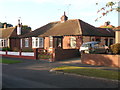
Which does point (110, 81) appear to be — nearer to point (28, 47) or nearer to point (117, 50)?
point (117, 50)

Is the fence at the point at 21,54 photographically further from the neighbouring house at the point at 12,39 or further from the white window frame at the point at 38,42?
the neighbouring house at the point at 12,39

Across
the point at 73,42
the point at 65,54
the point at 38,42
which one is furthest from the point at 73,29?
the point at 65,54

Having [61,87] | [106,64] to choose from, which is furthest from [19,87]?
[106,64]

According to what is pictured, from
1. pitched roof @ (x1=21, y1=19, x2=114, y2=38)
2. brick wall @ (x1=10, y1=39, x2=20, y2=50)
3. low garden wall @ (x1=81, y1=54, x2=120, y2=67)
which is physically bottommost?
low garden wall @ (x1=81, y1=54, x2=120, y2=67)

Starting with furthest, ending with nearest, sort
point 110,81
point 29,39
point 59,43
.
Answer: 1. point 29,39
2. point 59,43
3. point 110,81

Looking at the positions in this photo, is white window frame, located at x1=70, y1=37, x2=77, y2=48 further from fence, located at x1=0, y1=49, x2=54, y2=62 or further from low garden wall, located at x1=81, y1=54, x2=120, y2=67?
low garden wall, located at x1=81, y1=54, x2=120, y2=67

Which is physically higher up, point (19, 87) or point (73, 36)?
point (73, 36)

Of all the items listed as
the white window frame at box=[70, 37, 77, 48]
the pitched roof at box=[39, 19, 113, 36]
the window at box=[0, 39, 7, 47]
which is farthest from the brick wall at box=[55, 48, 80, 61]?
the window at box=[0, 39, 7, 47]

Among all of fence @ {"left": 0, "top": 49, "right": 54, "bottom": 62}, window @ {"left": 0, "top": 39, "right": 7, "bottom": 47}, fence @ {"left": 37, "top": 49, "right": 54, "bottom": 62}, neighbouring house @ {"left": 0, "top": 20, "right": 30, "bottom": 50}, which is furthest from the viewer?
window @ {"left": 0, "top": 39, "right": 7, "bottom": 47}

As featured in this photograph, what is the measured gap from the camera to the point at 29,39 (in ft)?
118

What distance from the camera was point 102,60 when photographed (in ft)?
55.7

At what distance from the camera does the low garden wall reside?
16.0 meters

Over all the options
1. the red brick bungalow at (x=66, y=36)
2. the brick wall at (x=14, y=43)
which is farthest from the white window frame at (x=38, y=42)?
the brick wall at (x=14, y=43)

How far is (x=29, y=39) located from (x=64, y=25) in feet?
25.3
